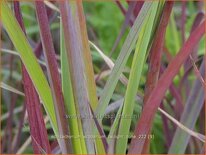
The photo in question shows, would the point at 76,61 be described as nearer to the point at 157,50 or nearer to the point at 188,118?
the point at 157,50

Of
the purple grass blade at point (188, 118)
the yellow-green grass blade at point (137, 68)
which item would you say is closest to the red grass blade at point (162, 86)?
the yellow-green grass blade at point (137, 68)

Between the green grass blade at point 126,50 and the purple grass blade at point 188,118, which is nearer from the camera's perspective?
the green grass blade at point 126,50

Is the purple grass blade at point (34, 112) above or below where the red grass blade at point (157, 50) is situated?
below

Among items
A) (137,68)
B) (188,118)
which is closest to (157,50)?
(137,68)

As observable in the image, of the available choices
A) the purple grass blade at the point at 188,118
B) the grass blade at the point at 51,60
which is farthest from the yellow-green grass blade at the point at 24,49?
the purple grass blade at the point at 188,118

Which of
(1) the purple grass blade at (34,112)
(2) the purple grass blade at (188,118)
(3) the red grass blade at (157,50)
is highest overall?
(3) the red grass blade at (157,50)

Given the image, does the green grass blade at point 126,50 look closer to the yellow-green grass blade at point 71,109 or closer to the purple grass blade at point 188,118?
the yellow-green grass blade at point 71,109

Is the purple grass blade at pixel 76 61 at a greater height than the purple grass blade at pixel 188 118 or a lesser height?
greater

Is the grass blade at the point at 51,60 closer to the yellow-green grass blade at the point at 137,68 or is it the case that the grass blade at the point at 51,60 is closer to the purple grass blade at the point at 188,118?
the yellow-green grass blade at the point at 137,68

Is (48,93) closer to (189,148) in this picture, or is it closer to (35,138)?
(35,138)
